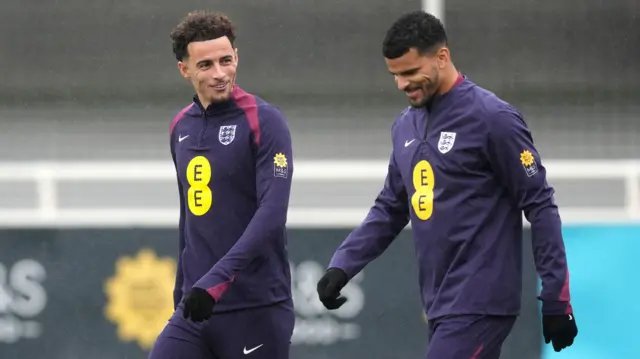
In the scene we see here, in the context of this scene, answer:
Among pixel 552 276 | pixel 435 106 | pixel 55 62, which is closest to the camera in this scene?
pixel 552 276

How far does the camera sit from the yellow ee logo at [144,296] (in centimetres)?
670

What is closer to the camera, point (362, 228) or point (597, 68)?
point (362, 228)

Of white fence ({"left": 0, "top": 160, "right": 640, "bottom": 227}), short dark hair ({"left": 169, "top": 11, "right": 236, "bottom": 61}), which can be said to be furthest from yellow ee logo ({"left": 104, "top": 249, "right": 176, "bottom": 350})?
short dark hair ({"left": 169, "top": 11, "right": 236, "bottom": 61})

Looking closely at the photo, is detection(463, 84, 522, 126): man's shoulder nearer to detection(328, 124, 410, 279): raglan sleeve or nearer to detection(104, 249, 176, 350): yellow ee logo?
detection(328, 124, 410, 279): raglan sleeve

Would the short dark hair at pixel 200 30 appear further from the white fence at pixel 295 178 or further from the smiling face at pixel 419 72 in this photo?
the white fence at pixel 295 178

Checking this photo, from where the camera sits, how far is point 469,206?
3705mm

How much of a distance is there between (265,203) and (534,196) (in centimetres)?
86

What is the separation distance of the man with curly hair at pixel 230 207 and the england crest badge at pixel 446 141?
54 cm

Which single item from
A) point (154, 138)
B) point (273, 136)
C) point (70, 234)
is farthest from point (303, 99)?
point (273, 136)

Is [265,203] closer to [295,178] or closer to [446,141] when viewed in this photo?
[446,141]

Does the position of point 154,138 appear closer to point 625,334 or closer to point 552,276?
point 625,334

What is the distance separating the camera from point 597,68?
11906 millimetres

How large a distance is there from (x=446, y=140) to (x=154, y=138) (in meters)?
8.01

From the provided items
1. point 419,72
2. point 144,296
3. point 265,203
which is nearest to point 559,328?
point 419,72
